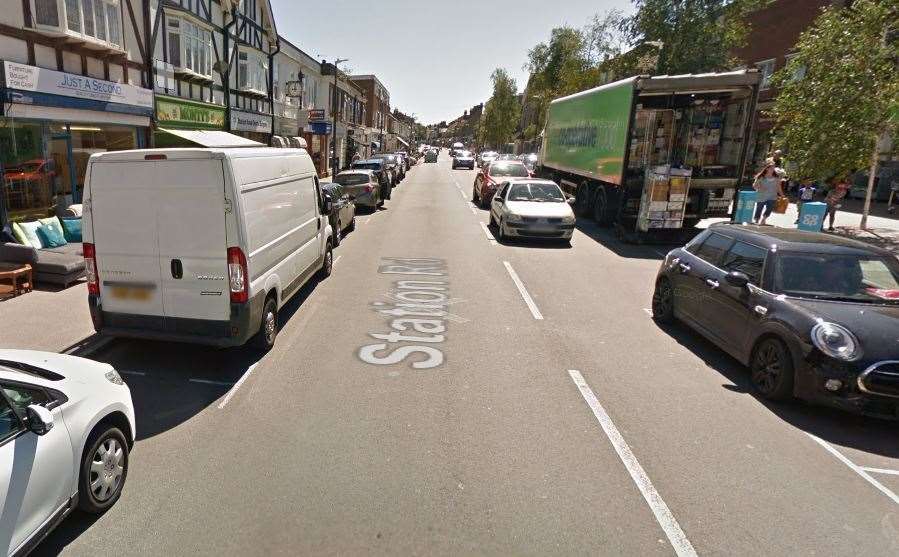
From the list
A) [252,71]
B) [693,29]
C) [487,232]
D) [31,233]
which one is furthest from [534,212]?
[693,29]

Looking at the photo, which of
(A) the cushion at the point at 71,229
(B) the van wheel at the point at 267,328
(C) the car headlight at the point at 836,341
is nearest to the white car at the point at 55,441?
(B) the van wheel at the point at 267,328

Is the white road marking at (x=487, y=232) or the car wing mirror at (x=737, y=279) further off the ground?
the car wing mirror at (x=737, y=279)

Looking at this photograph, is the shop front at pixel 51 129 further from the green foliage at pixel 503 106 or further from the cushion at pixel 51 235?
the green foliage at pixel 503 106

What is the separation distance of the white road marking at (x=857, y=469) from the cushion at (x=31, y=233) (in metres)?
Answer: 11.3

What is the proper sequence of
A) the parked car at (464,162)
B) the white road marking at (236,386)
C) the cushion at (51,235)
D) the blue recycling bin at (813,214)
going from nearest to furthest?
the white road marking at (236,386)
the cushion at (51,235)
the blue recycling bin at (813,214)
the parked car at (464,162)

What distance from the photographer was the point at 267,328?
5.85 m

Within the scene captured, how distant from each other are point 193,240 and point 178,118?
1176 centimetres

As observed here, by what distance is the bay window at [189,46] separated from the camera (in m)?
14.3

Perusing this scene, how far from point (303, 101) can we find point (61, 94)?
20.9 m

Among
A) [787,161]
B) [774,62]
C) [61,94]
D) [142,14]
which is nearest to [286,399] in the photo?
[61,94]

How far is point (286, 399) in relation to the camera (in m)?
4.77

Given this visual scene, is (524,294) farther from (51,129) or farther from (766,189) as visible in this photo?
(51,129)

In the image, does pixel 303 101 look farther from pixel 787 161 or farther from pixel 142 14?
pixel 787 161

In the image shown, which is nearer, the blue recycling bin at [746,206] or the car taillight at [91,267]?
the car taillight at [91,267]
